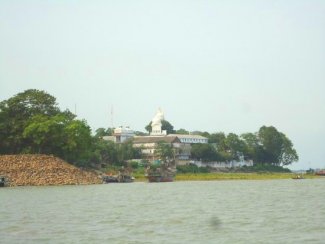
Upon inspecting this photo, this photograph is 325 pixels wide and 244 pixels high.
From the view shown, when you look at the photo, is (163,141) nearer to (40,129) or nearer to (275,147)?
(275,147)

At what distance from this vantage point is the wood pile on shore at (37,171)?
71.8 meters

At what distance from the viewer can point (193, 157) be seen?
14125 cm

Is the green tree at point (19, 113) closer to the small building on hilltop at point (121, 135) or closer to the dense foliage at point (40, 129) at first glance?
the dense foliage at point (40, 129)

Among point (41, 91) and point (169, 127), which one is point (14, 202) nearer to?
point (41, 91)

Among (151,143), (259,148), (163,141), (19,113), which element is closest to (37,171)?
(19,113)

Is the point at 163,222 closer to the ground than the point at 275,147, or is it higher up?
closer to the ground

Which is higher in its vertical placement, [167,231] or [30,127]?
[30,127]

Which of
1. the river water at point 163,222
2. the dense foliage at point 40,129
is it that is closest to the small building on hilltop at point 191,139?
the dense foliage at point 40,129

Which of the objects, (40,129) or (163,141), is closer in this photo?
(40,129)

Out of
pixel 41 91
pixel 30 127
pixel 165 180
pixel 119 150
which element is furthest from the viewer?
pixel 119 150

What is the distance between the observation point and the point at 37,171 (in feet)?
237

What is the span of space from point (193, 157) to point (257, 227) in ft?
375

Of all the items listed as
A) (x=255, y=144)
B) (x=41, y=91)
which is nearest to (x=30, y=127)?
(x=41, y=91)

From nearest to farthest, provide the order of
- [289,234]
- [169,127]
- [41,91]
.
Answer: [289,234] < [41,91] < [169,127]
